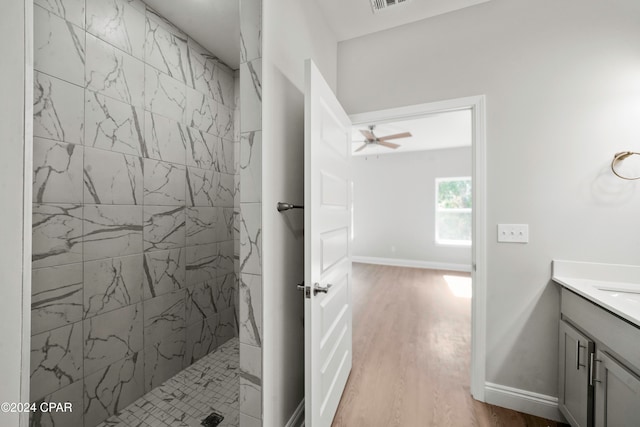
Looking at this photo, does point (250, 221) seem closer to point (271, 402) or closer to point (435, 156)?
point (271, 402)

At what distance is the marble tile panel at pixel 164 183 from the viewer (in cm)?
185

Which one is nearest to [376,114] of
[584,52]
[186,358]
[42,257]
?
[584,52]

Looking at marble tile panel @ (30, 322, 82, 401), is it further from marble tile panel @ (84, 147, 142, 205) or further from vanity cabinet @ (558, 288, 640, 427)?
vanity cabinet @ (558, 288, 640, 427)

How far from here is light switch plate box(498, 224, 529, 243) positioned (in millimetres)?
1669

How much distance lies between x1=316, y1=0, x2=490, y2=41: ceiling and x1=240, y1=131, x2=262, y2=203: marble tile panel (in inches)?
51.4

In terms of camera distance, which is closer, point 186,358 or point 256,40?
point 256,40

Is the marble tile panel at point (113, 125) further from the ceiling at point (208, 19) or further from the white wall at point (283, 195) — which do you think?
the white wall at point (283, 195)

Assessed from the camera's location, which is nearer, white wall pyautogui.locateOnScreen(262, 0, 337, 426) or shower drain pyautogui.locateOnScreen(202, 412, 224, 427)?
white wall pyautogui.locateOnScreen(262, 0, 337, 426)

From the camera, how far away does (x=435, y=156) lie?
5.65m

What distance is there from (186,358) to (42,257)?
4.29ft

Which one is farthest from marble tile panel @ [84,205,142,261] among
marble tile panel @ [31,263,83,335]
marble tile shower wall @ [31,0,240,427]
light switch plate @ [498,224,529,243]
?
light switch plate @ [498,224,529,243]

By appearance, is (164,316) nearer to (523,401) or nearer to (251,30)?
(251,30)

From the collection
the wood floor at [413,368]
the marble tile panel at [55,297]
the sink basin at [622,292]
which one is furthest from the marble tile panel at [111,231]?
the sink basin at [622,292]

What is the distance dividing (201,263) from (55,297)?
3.17ft
